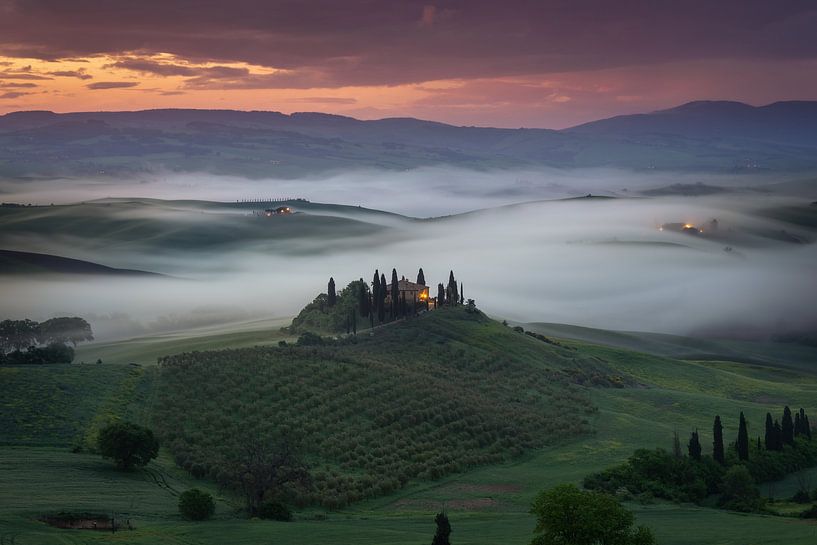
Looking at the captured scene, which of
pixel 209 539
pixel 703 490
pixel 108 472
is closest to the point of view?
pixel 209 539

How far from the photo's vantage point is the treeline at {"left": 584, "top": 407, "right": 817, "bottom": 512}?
Answer: 92.5 m

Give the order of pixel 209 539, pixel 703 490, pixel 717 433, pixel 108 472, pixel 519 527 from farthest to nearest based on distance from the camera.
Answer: pixel 717 433 → pixel 703 490 → pixel 108 472 → pixel 519 527 → pixel 209 539

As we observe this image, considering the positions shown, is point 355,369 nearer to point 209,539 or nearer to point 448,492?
point 448,492

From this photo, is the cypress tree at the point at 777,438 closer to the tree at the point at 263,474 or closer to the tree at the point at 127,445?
the tree at the point at 263,474

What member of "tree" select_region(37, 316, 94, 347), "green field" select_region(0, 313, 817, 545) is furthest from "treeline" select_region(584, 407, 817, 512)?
"tree" select_region(37, 316, 94, 347)

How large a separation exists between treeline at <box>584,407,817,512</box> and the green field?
403 cm

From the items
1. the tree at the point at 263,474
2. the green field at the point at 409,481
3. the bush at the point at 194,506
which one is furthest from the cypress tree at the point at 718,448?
the bush at the point at 194,506

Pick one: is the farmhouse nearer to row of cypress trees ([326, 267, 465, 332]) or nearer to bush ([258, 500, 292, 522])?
row of cypress trees ([326, 267, 465, 332])

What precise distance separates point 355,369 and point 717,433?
45.5m

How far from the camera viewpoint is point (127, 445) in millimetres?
89562

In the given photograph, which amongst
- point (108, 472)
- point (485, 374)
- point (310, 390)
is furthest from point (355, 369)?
point (108, 472)

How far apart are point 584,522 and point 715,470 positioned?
42.5m

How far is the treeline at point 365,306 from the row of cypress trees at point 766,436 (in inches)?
2828

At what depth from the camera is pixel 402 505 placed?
89.1 meters
